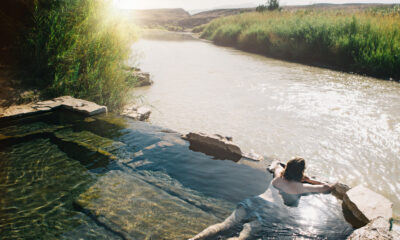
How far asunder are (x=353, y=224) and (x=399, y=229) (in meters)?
0.39

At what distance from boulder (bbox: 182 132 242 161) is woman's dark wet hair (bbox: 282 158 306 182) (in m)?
0.86

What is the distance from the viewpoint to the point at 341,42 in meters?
12.0

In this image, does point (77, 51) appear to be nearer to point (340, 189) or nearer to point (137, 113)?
point (137, 113)

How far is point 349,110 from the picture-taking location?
667 cm

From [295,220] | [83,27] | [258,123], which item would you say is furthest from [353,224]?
[83,27]

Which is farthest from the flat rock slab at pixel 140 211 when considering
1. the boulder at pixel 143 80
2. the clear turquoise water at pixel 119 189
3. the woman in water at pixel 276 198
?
the boulder at pixel 143 80

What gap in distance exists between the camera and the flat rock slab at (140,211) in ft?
8.23

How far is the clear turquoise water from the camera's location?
8.29 ft

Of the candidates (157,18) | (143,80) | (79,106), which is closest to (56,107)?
(79,106)

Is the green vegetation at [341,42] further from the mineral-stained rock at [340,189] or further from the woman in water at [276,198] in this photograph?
the woman in water at [276,198]

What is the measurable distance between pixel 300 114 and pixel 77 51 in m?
5.21

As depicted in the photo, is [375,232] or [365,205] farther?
[365,205]

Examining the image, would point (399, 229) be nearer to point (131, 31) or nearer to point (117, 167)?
point (117, 167)

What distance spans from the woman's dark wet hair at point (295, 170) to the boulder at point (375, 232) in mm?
915
